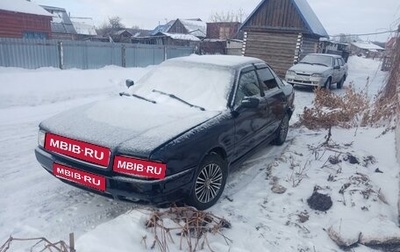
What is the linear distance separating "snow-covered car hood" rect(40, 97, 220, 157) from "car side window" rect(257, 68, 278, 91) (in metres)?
1.55

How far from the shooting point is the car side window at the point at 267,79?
4965mm

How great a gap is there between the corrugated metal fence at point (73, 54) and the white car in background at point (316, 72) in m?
8.37

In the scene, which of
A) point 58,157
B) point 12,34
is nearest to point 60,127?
point 58,157

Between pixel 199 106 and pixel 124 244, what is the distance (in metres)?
1.84

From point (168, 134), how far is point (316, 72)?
37.3 feet

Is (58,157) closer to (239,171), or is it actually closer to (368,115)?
(239,171)

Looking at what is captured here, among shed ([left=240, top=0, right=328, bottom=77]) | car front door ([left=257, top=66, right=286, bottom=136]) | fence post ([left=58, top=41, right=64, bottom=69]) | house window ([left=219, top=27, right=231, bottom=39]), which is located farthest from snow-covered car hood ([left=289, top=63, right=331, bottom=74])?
house window ([left=219, top=27, right=231, bottom=39])

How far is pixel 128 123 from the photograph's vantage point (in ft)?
10.8

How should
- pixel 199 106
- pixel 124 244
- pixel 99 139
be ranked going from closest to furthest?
pixel 124 244 < pixel 99 139 < pixel 199 106

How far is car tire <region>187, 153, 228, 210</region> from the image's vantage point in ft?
11.0

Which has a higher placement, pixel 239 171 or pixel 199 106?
pixel 199 106

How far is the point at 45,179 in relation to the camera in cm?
412

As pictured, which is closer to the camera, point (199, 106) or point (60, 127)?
point (60, 127)

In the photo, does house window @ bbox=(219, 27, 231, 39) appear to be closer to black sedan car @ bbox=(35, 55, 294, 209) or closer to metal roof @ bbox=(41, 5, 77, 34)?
metal roof @ bbox=(41, 5, 77, 34)
